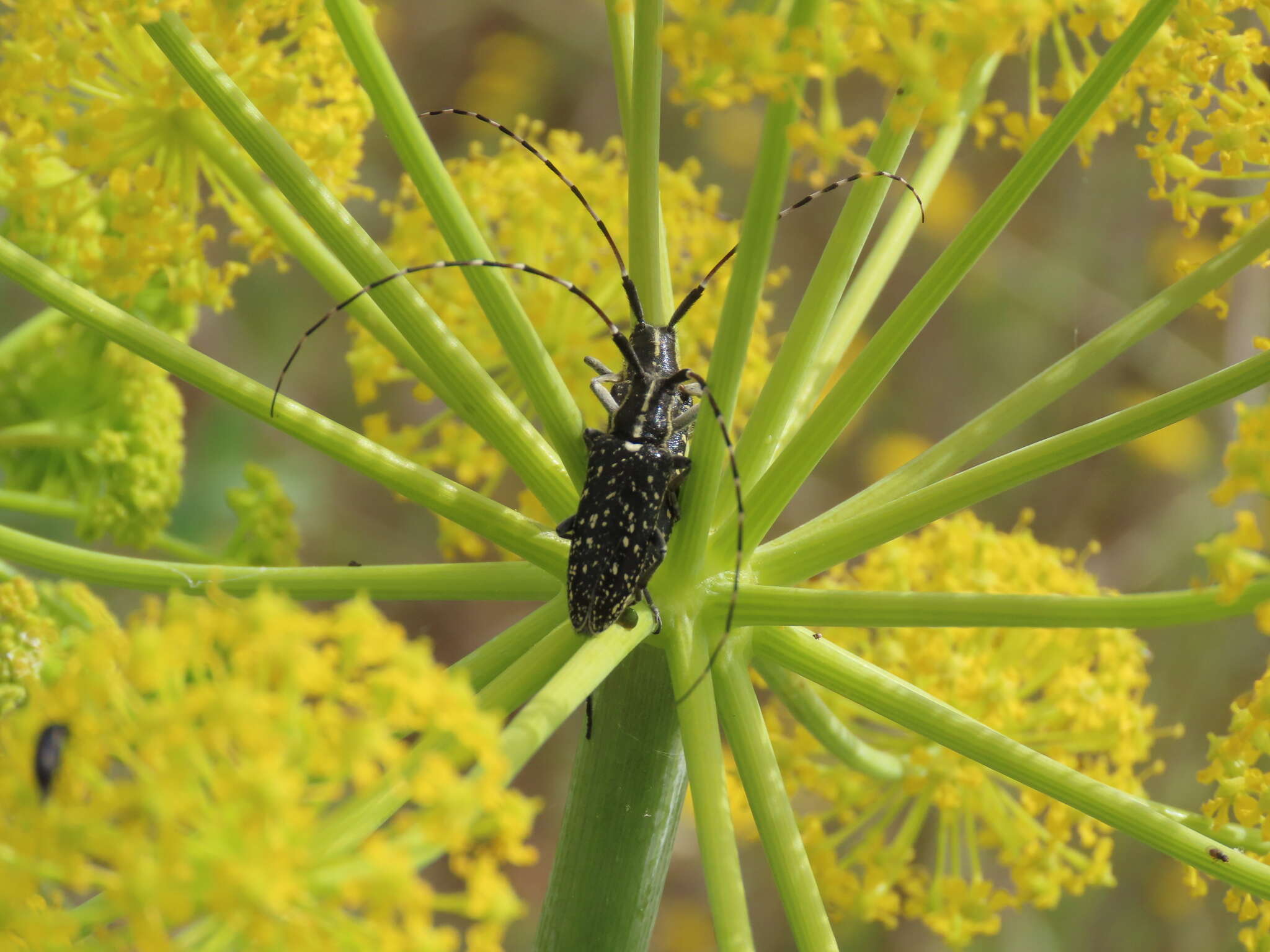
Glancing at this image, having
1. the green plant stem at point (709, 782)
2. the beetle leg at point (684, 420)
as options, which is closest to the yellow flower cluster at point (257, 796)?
the green plant stem at point (709, 782)

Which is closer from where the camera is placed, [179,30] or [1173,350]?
[179,30]

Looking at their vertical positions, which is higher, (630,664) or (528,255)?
(528,255)

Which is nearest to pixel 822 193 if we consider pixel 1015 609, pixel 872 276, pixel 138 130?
pixel 872 276

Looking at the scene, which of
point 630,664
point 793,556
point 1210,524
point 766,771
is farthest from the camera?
point 1210,524

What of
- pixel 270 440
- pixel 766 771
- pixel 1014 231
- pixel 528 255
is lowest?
pixel 766 771

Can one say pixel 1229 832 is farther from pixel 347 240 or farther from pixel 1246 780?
pixel 347 240

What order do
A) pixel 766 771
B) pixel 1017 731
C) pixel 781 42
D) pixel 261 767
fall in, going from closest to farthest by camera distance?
pixel 261 767 < pixel 781 42 < pixel 766 771 < pixel 1017 731

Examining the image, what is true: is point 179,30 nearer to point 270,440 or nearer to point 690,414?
point 690,414

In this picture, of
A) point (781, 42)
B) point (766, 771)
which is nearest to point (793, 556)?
point (766, 771)
